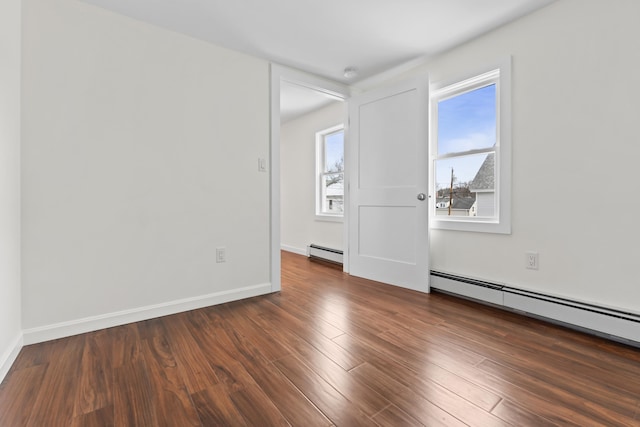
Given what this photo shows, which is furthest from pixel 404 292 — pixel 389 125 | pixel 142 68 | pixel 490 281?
pixel 142 68

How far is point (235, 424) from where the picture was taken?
1.13 metres

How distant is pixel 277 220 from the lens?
2.80 metres

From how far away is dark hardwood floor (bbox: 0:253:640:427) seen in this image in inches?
46.3

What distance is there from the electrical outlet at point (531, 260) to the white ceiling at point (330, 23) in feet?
5.77

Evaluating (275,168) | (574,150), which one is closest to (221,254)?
(275,168)

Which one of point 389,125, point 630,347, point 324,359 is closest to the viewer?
point 324,359

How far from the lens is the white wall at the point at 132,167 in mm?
1811

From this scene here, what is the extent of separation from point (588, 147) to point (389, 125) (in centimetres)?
158

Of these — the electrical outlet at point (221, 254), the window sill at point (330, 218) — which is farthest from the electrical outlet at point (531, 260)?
the electrical outlet at point (221, 254)

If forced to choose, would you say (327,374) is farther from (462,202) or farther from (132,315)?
(462,202)

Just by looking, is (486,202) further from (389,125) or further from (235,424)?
(235,424)

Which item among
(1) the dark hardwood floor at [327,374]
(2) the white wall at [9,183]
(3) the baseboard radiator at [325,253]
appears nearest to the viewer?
(1) the dark hardwood floor at [327,374]

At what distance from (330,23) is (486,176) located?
1.79 meters

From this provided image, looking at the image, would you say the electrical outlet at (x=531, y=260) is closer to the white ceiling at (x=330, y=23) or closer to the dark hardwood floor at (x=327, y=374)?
the dark hardwood floor at (x=327, y=374)
